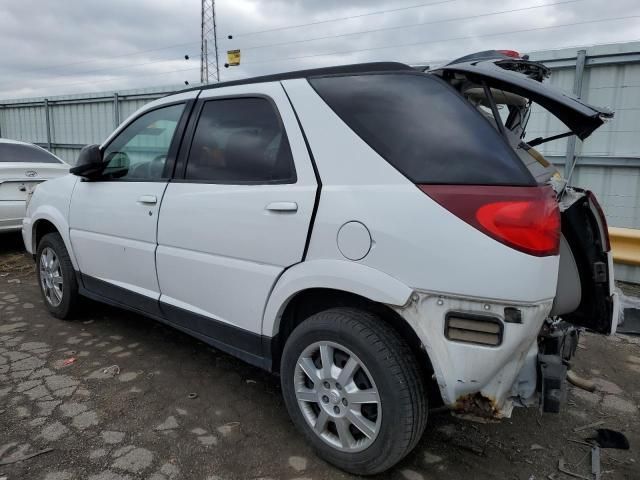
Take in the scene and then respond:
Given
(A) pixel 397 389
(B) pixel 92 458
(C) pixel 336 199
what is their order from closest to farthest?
1. (A) pixel 397 389
2. (C) pixel 336 199
3. (B) pixel 92 458

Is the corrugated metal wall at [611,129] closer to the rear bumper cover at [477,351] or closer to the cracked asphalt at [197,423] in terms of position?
the cracked asphalt at [197,423]

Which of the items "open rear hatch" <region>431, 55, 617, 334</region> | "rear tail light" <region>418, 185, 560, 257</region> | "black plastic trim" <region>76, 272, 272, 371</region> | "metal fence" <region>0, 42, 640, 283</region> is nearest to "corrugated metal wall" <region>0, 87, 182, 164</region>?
"black plastic trim" <region>76, 272, 272, 371</region>

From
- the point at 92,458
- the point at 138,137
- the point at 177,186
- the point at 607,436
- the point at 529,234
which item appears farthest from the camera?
the point at 138,137

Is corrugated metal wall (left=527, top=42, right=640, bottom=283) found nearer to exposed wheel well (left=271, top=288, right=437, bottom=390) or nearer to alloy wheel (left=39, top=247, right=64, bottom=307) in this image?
exposed wheel well (left=271, top=288, right=437, bottom=390)

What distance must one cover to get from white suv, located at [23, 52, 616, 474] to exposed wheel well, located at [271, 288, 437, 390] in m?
0.01

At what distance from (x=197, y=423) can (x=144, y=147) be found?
1.89 meters

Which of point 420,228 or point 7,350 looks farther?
point 7,350

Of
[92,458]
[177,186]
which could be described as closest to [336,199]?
[177,186]

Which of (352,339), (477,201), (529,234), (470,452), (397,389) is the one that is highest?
(477,201)

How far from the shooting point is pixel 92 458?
2.39 metres

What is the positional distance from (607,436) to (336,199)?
1.98 metres

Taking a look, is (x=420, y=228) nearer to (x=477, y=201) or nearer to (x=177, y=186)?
(x=477, y=201)

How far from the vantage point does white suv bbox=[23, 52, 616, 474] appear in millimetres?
1870

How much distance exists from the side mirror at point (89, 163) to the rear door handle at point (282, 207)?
1786 mm
